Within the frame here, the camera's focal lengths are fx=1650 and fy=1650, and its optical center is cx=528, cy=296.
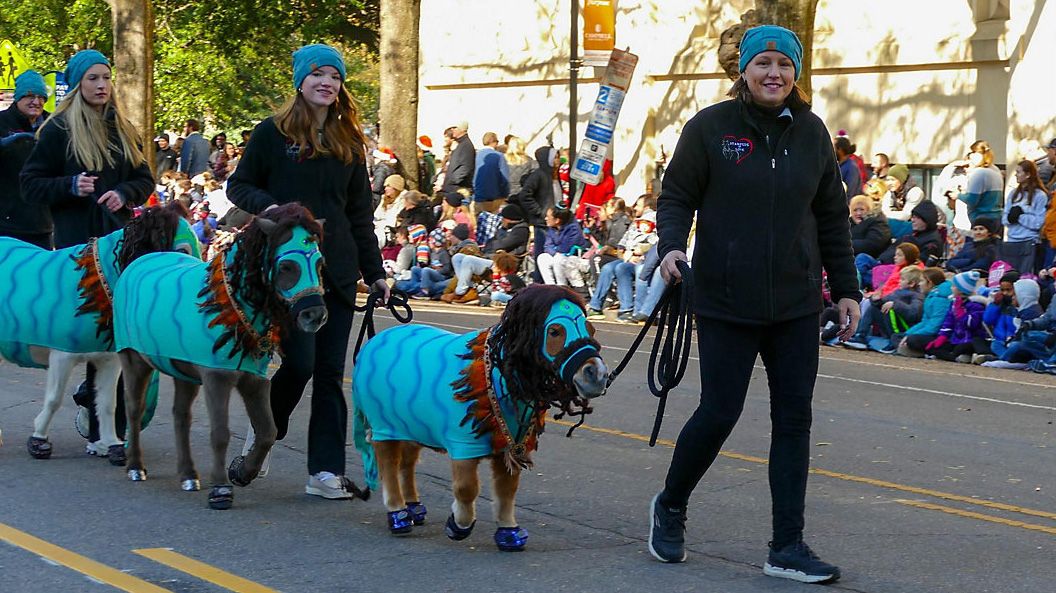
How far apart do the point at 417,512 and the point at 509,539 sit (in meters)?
0.58

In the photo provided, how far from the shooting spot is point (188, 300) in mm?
7516

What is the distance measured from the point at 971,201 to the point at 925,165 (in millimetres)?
5734

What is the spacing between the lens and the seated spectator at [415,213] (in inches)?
931

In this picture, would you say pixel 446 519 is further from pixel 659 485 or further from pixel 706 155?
pixel 706 155

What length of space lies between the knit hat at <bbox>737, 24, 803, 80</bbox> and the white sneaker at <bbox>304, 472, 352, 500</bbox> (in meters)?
2.93

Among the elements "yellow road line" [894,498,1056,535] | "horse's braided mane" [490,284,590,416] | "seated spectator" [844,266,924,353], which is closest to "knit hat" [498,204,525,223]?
"seated spectator" [844,266,924,353]

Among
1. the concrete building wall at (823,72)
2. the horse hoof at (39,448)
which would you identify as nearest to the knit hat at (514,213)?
the concrete building wall at (823,72)

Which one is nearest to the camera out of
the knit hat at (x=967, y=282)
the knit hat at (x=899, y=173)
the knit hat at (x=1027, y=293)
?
the knit hat at (x=1027, y=293)

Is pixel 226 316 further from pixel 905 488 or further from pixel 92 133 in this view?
pixel 905 488

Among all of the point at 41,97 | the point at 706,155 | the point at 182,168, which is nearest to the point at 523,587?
the point at 706,155

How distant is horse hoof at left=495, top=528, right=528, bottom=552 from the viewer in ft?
22.2

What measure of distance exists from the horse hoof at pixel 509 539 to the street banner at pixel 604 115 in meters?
15.7

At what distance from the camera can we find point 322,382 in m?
7.83

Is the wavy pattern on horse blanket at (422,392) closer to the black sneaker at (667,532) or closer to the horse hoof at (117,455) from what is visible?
the black sneaker at (667,532)
